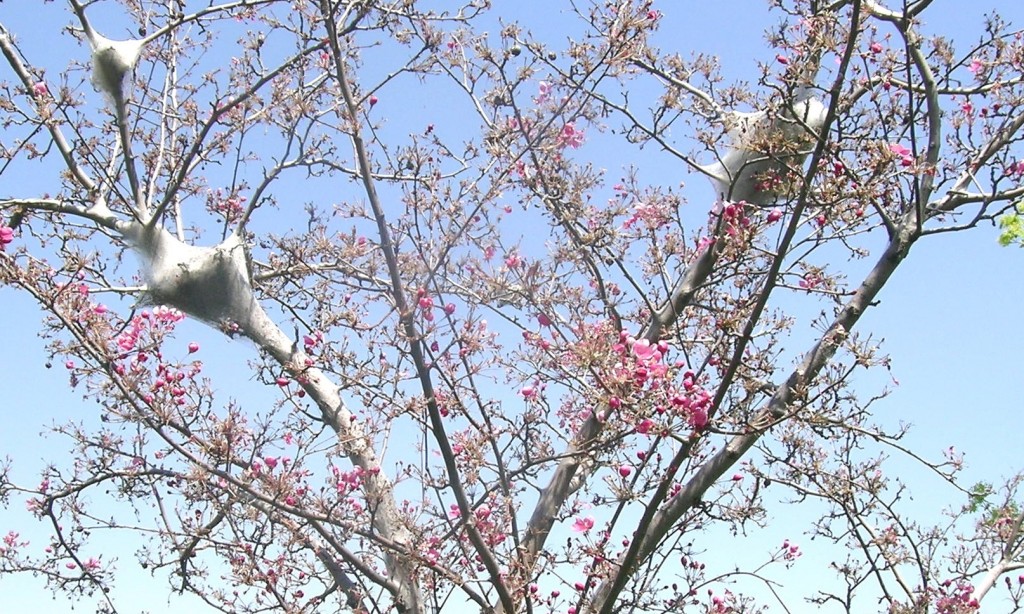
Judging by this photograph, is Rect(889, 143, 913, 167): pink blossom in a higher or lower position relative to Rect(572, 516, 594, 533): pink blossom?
higher

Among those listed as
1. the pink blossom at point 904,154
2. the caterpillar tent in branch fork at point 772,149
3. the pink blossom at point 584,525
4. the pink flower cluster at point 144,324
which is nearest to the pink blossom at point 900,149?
the pink blossom at point 904,154

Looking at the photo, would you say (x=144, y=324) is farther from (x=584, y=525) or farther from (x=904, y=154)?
(x=904, y=154)

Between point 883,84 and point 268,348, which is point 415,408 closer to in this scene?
point 268,348

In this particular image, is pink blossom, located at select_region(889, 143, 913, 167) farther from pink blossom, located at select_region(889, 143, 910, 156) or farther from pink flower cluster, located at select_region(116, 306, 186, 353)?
pink flower cluster, located at select_region(116, 306, 186, 353)

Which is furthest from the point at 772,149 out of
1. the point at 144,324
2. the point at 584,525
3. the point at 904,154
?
the point at 144,324

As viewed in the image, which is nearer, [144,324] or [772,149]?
[772,149]

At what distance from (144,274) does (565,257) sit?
110 inches

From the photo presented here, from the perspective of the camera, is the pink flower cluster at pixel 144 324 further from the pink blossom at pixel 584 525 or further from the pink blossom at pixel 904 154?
the pink blossom at pixel 904 154

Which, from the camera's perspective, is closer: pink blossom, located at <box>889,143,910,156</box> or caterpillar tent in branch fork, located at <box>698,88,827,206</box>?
caterpillar tent in branch fork, located at <box>698,88,827,206</box>

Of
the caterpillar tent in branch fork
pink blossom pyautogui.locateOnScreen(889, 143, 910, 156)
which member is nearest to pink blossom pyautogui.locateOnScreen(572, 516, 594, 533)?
the caterpillar tent in branch fork

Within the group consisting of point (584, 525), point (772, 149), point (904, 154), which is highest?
point (904, 154)

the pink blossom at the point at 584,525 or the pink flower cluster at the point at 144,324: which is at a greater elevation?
the pink flower cluster at the point at 144,324

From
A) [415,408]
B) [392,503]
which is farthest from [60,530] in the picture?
[415,408]

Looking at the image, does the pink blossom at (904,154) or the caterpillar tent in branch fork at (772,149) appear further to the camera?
the pink blossom at (904,154)
